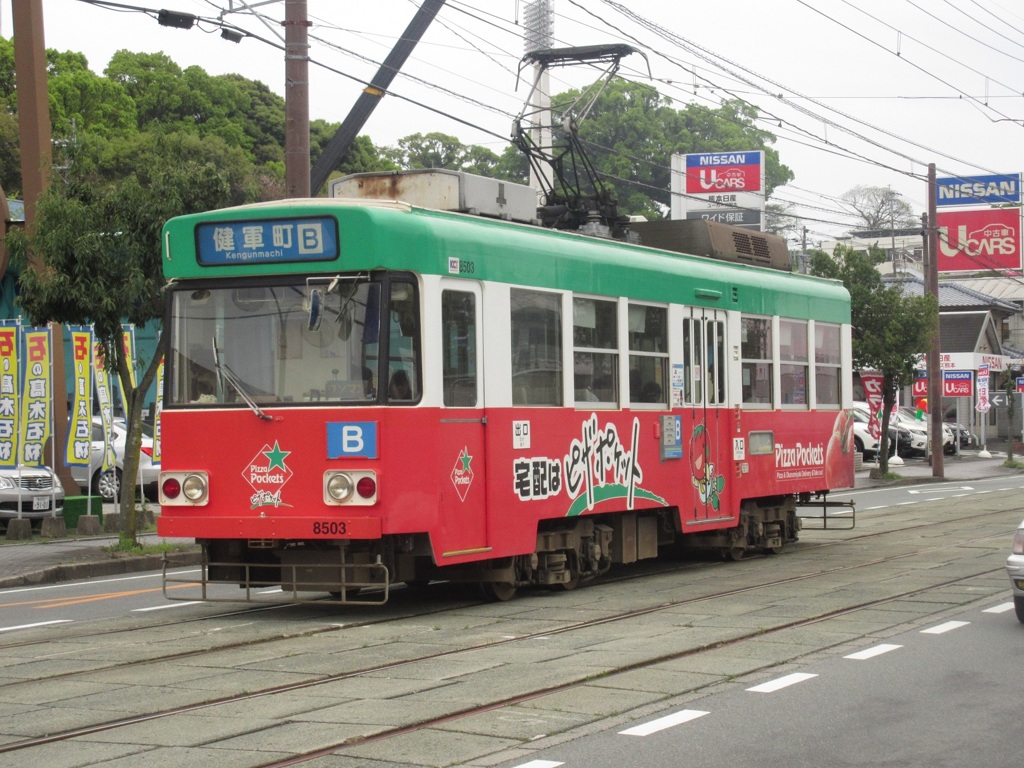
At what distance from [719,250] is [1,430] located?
11.3 meters

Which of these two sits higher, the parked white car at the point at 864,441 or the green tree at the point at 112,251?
the green tree at the point at 112,251

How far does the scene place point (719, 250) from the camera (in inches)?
642

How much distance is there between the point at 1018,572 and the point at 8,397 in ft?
50.8

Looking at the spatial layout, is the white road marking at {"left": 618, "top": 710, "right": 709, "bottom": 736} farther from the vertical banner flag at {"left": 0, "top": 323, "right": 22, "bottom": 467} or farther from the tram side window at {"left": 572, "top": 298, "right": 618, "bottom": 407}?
the vertical banner flag at {"left": 0, "top": 323, "right": 22, "bottom": 467}

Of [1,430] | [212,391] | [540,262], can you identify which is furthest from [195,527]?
[1,430]

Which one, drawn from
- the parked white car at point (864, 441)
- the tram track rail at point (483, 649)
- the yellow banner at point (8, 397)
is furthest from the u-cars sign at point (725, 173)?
the tram track rail at point (483, 649)

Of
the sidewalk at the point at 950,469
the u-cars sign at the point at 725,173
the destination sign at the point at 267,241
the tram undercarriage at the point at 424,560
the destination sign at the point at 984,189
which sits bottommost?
the sidewalk at the point at 950,469

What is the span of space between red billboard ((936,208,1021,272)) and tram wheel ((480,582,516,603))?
53.8 m

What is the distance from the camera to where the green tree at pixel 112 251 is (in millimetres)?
17047

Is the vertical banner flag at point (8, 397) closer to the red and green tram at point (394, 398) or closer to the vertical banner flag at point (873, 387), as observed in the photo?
the red and green tram at point (394, 398)

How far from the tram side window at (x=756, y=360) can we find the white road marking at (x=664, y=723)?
8775mm

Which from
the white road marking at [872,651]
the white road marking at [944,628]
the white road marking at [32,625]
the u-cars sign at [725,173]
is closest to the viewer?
the white road marking at [872,651]

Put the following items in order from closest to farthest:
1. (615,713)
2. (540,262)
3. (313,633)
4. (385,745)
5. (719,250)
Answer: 1. (385,745)
2. (615,713)
3. (313,633)
4. (540,262)
5. (719,250)

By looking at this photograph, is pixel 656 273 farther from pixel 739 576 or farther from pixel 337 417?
pixel 337 417
